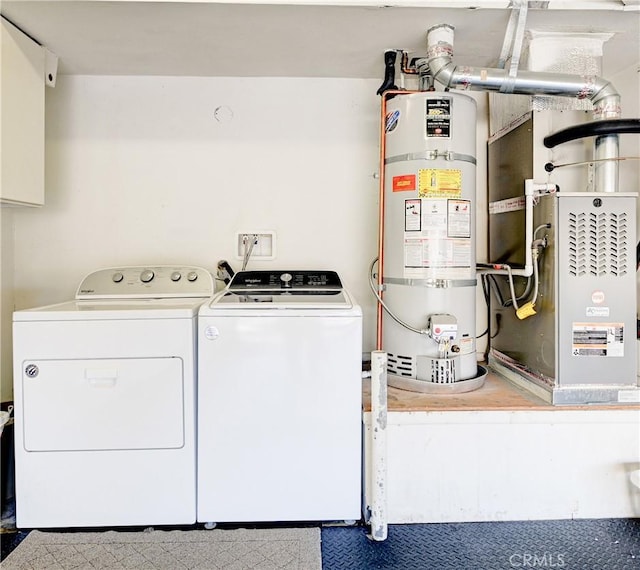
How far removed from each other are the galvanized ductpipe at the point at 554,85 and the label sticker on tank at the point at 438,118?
0.14m

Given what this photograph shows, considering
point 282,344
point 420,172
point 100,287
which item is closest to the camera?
point 282,344

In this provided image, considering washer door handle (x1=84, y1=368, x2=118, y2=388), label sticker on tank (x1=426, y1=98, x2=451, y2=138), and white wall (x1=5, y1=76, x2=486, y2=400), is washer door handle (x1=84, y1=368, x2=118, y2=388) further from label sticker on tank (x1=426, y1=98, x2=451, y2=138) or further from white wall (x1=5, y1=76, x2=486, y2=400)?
label sticker on tank (x1=426, y1=98, x2=451, y2=138)

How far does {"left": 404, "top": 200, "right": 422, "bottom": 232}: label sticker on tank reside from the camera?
70.3 inches

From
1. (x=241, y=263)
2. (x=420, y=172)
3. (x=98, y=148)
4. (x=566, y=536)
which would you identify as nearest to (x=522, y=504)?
(x=566, y=536)

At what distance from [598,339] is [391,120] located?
4.13 ft

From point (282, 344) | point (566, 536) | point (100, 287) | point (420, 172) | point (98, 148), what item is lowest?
point (566, 536)

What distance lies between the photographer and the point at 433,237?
1.78 m

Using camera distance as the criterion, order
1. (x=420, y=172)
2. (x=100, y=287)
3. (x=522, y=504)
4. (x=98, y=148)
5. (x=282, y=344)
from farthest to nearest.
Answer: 1. (x=98, y=148)
2. (x=100, y=287)
3. (x=420, y=172)
4. (x=522, y=504)
5. (x=282, y=344)

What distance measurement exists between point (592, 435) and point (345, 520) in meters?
1.03

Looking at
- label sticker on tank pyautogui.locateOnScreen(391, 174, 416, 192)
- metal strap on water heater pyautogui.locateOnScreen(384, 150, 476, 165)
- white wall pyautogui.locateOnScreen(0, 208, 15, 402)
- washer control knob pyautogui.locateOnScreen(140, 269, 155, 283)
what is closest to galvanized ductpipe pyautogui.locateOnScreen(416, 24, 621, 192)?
metal strap on water heater pyautogui.locateOnScreen(384, 150, 476, 165)

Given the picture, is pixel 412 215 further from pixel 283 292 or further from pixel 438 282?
pixel 283 292

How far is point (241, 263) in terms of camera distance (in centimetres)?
233

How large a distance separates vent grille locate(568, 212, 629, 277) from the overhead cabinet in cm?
234

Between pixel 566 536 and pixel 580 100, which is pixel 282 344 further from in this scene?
pixel 580 100
